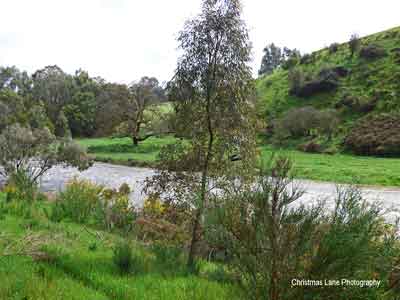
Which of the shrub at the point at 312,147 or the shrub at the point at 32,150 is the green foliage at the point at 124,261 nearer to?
the shrub at the point at 32,150

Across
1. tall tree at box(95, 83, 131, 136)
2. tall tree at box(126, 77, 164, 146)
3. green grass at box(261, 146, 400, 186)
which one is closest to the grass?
green grass at box(261, 146, 400, 186)

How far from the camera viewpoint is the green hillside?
45688 millimetres

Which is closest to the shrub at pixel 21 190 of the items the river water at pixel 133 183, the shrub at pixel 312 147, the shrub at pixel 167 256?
the river water at pixel 133 183

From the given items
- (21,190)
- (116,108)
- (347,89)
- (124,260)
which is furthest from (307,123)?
(124,260)

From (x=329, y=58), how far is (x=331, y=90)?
15391 millimetres

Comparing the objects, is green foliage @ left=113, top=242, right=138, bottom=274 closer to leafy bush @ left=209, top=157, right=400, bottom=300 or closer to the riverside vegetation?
the riverside vegetation

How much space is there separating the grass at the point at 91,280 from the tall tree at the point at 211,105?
1.34 meters

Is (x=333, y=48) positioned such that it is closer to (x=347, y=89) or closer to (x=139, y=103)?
(x=347, y=89)

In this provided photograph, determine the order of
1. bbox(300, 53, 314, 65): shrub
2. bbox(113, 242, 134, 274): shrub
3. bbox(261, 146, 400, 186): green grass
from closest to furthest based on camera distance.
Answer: bbox(113, 242, 134, 274): shrub
bbox(261, 146, 400, 186): green grass
bbox(300, 53, 314, 65): shrub

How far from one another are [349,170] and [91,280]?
27216mm

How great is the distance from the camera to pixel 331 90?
6488 cm

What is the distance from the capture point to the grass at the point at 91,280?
4.70 m

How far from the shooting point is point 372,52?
67938 mm

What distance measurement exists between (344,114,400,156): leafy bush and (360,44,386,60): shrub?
26.7 m
